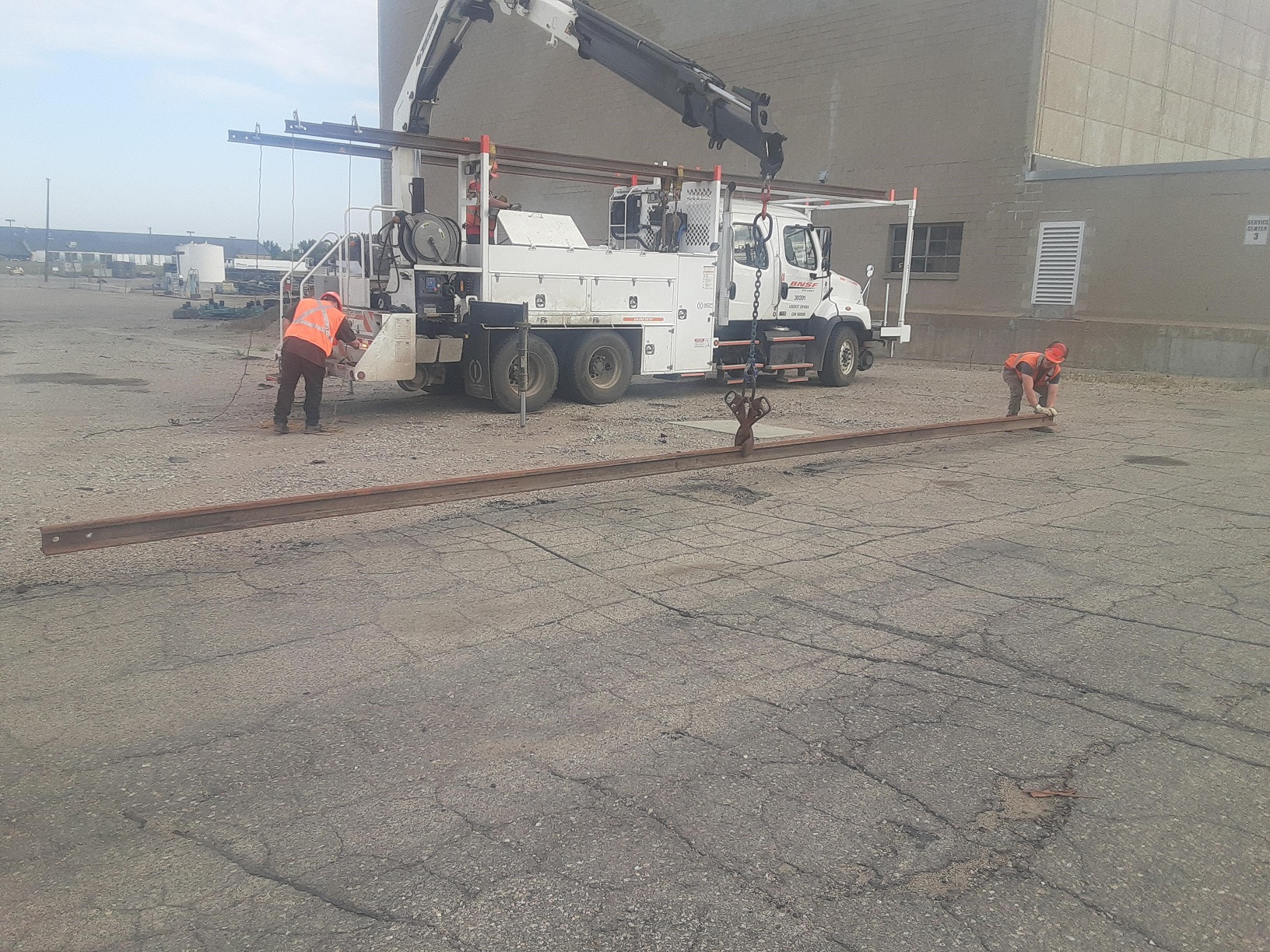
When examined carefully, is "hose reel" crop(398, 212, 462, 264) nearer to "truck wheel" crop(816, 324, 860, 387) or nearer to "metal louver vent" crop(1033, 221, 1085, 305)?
"truck wheel" crop(816, 324, 860, 387)

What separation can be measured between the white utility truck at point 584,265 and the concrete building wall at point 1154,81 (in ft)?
21.9

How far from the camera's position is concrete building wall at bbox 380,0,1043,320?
2045 centimetres

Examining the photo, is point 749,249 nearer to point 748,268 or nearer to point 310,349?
point 748,268

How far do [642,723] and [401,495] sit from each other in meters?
3.15

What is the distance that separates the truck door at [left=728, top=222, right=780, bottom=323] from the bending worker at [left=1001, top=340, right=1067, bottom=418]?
4.29 meters

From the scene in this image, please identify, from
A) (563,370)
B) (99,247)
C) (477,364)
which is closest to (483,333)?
(477,364)

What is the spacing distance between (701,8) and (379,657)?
85.9 ft

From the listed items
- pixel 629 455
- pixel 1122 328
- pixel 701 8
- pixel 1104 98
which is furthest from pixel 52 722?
pixel 701 8

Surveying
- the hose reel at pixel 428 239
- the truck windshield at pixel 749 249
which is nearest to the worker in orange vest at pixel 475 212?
the hose reel at pixel 428 239

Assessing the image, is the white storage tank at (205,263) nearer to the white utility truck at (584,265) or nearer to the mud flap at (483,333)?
the white utility truck at (584,265)

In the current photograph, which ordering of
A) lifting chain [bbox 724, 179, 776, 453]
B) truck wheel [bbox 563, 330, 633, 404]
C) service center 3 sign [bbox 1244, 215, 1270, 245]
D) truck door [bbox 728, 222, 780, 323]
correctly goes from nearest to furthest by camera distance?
1. lifting chain [bbox 724, 179, 776, 453]
2. truck wheel [bbox 563, 330, 633, 404]
3. truck door [bbox 728, 222, 780, 323]
4. service center 3 sign [bbox 1244, 215, 1270, 245]

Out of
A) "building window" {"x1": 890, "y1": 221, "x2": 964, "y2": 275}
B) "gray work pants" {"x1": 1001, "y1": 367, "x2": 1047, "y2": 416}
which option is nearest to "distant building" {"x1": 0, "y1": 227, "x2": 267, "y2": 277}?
"building window" {"x1": 890, "y1": 221, "x2": 964, "y2": 275}

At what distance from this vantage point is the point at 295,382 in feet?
34.9

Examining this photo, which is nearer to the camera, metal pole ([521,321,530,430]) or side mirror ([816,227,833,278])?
metal pole ([521,321,530,430])
